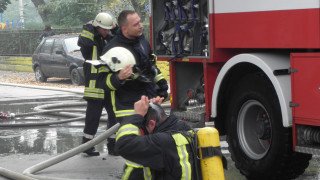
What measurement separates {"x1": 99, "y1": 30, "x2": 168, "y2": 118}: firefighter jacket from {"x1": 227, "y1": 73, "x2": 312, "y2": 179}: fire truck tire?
32.3 inches

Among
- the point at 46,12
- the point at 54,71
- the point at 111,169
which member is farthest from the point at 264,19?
the point at 46,12

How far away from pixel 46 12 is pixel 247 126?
27687mm

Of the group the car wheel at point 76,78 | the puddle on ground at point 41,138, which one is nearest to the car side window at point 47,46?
the car wheel at point 76,78

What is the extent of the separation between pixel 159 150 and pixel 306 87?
2.16 metres

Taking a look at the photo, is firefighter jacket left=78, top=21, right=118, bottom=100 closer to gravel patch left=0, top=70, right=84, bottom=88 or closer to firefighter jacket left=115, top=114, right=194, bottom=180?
firefighter jacket left=115, top=114, right=194, bottom=180

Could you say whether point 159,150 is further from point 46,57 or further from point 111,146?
point 46,57

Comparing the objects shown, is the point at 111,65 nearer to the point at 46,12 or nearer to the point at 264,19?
the point at 264,19

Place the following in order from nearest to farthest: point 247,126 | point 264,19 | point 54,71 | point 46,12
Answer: point 264,19
point 247,126
point 54,71
point 46,12

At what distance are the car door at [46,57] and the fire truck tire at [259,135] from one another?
13240 millimetres

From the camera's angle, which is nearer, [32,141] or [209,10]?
[209,10]

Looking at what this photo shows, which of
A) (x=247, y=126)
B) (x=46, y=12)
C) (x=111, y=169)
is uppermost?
(x=46, y=12)

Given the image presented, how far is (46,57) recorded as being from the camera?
1931 centimetres

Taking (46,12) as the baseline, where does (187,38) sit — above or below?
below

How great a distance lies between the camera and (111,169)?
701cm
